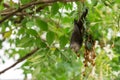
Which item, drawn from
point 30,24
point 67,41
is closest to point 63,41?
point 67,41

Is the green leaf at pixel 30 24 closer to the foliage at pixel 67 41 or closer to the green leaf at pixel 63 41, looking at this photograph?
the foliage at pixel 67 41

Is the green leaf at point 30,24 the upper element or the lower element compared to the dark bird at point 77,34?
upper

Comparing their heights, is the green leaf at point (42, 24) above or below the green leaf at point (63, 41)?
above

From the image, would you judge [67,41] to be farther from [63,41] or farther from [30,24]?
[30,24]

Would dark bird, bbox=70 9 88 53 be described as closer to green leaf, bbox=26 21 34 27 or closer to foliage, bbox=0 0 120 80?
foliage, bbox=0 0 120 80

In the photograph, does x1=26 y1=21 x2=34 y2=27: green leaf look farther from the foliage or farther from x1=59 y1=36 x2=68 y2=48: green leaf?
x1=59 y1=36 x2=68 y2=48: green leaf

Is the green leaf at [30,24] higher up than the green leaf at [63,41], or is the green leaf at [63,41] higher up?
the green leaf at [30,24]

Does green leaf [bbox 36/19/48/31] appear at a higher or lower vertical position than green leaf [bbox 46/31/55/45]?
higher

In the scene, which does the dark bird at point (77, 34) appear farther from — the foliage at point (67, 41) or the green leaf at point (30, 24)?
the green leaf at point (30, 24)

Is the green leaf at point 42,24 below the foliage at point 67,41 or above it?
above

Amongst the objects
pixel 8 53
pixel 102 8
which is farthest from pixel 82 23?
pixel 8 53

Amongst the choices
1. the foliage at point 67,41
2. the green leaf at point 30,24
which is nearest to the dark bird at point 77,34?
the foliage at point 67,41

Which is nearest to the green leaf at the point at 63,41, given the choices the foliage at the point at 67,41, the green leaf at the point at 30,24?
the foliage at the point at 67,41

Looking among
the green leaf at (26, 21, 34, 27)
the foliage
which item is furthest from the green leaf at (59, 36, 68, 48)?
the green leaf at (26, 21, 34, 27)
